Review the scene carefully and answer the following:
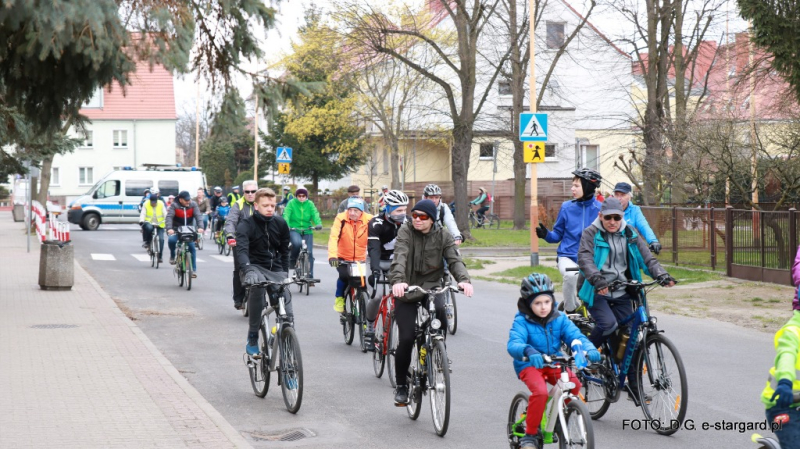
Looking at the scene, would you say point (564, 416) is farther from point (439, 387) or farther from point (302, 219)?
point (302, 219)

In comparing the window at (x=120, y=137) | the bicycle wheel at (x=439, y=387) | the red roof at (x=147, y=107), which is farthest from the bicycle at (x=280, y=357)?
the window at (x=120, y=137)

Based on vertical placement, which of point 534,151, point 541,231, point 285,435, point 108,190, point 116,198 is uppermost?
point 534,151

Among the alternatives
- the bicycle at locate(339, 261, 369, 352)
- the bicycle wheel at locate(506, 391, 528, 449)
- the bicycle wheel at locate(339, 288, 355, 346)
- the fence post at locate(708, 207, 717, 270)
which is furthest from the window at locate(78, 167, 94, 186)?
the bicycle wheel at locate(506, 391, 528, 449)

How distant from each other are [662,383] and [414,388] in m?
1.85

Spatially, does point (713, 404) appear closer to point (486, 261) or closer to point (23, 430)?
point (23, 430)

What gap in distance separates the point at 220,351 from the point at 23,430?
454cm

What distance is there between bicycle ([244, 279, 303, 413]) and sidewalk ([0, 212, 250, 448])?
2.10 ft

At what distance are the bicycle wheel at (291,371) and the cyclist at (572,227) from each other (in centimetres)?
262

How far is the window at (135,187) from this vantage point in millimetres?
43250

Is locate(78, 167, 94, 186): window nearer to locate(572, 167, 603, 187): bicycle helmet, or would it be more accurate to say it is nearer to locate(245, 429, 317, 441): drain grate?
locate(572, 167, 603, 187): bicycle helmet

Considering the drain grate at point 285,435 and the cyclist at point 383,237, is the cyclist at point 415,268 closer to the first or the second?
the drain grate at point 285,435

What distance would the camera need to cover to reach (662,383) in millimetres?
7129

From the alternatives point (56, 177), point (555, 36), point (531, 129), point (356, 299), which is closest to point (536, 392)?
point (356, 299)

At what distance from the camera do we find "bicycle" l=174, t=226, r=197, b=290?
18.8 metres
